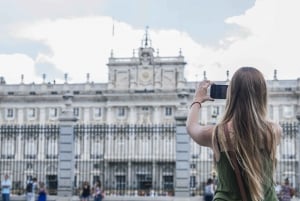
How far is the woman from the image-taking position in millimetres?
2496

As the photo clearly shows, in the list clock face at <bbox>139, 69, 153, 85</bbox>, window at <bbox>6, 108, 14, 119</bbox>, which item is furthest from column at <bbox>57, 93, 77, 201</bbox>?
window at <bbox>6, 108, 14, 119</bbox>

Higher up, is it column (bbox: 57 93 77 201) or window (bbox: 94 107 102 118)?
window (bbox: 94 107 102 118)

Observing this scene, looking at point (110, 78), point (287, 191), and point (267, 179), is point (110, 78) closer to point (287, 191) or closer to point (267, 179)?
point (287, 191)

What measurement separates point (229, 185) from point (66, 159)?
55.0 ft

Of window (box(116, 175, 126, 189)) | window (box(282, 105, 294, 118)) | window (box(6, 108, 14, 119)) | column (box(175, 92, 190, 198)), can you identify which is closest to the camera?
column (box(175, 92, 190, 198))

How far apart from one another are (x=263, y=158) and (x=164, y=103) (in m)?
50.8

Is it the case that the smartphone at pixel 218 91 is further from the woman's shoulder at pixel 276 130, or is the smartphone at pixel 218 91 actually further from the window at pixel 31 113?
the window at pixel 31 113

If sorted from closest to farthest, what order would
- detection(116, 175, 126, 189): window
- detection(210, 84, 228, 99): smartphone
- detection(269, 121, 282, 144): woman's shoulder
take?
detection(269, 121, 282, 144): woman's shoulder
detection(210, 84, 228, 99): smartphone
detection(116, 175, 126, 189): window

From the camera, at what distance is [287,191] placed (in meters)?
15.5

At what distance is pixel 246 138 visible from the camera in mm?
2564

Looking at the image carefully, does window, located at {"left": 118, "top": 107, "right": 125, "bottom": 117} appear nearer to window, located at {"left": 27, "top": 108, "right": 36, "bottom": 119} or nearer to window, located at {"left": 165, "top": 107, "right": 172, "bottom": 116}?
window, located at {"left": 165, "top": 107, "right": 172, "bottom": 116}

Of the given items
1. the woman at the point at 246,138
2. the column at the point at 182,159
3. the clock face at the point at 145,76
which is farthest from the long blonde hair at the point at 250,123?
the clock face at the point at 145,76

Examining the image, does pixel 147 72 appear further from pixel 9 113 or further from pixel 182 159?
pixel 182 159

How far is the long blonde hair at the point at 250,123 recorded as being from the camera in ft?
8.22
